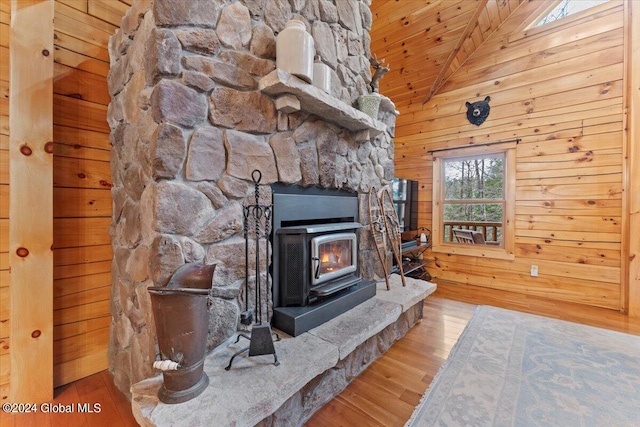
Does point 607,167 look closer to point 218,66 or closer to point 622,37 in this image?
point 622,37

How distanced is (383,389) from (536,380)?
96 cm

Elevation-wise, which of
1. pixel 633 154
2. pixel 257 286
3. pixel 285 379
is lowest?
pixel 285 379

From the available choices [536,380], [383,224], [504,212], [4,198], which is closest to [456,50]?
[504,212]

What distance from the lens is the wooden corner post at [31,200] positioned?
1.37 m

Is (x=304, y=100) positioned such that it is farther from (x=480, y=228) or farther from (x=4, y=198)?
(x=480, y=228)

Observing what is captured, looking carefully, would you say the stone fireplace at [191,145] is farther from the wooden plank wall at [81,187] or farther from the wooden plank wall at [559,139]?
the wooden plank wall at [559,139]

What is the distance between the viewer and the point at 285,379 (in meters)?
1.14

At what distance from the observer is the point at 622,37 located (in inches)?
110

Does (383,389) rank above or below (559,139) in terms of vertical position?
below

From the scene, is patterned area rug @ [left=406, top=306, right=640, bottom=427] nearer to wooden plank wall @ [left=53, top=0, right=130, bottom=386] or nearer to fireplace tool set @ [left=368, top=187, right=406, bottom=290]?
fireplace tool set @ [left=368, top=187, right=406, bottom=290]

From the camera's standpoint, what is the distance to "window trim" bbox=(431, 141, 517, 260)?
340 centimetres

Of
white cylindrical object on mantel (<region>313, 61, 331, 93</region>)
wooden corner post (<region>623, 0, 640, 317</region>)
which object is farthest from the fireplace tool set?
wooden corner post (<region>623, 0, 640, 317</region>)

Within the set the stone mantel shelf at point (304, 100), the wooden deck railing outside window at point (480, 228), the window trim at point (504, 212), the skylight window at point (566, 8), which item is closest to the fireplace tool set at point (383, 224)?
the stone mantel shelf at point (304, 100)

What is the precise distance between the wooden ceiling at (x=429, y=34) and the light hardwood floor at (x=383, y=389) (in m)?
3.05
